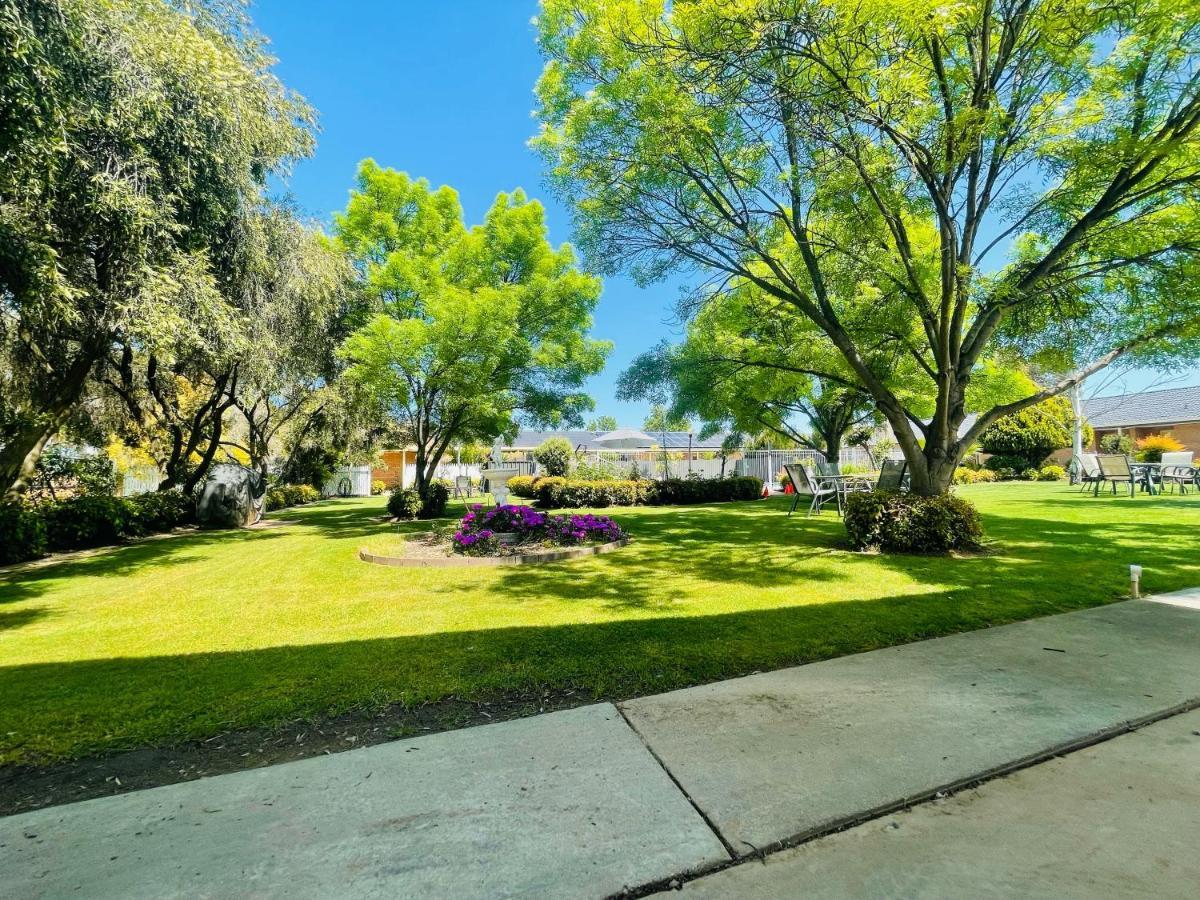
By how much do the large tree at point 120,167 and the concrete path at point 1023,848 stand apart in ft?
23.1

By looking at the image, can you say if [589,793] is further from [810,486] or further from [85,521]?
[85,521]

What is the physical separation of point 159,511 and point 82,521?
83.8 inches

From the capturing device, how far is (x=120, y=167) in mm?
5570

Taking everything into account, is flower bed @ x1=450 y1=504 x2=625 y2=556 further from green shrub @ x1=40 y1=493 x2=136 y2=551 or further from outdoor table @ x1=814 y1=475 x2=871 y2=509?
green shrub @ x1=40 y1=493 x2=136 y2=551

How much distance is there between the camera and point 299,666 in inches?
136

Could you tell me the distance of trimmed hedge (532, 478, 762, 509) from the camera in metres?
16.0

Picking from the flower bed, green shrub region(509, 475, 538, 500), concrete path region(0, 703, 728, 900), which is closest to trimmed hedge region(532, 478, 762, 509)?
green shrub region(509, 475, 538, 500)

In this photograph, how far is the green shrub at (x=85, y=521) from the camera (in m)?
8.69

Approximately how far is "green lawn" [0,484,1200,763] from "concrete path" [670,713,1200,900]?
1.37 metres

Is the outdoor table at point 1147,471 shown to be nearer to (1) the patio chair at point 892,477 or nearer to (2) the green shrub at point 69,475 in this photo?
(1) the patio chair at point 892,477

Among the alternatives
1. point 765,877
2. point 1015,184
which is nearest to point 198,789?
point 765,877

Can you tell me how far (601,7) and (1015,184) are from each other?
234 inches

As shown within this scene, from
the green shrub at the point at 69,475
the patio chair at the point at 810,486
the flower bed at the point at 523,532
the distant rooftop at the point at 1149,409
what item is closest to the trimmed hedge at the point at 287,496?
the green shrub at the point at 69,475

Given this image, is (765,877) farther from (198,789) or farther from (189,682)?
(189,682)
